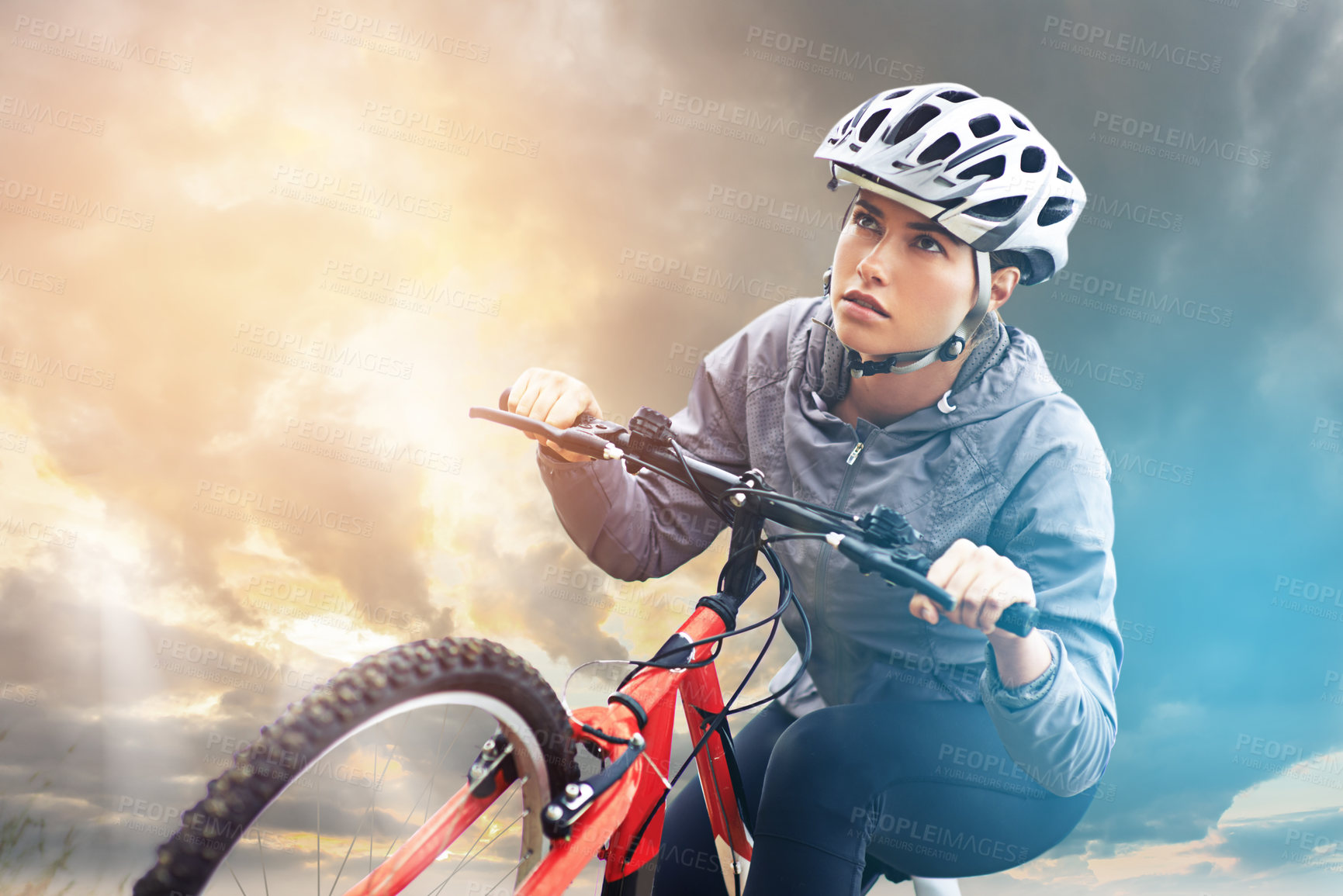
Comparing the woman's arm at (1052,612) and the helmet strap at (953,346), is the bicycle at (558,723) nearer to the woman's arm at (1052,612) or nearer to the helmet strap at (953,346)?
the woman's arm at (1052,612)

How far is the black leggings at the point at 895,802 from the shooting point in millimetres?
1336

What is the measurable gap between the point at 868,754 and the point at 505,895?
633 millimetres

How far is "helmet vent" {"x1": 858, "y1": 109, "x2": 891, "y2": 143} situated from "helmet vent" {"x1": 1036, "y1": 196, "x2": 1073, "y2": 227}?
1.18ft

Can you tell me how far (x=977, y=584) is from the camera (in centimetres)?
106

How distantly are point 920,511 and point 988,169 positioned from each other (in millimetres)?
669

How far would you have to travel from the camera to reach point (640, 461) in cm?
128

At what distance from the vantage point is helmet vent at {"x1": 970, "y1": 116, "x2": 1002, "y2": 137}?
160 cm

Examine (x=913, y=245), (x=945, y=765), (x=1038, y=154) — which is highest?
(x=1038, y=154)

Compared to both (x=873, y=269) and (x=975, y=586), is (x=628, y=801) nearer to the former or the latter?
Result: (x=975, y=586)

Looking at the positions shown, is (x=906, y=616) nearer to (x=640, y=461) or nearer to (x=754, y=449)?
(x=754, y=449)

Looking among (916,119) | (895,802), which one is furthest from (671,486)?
(916,119)

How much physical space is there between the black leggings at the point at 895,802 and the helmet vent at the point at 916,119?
108 centimetres

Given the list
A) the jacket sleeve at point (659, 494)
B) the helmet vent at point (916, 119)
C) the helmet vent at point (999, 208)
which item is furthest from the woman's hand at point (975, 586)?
the helmet vent at point (916, 119)

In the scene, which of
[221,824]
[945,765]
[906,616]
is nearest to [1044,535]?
[906,616]
